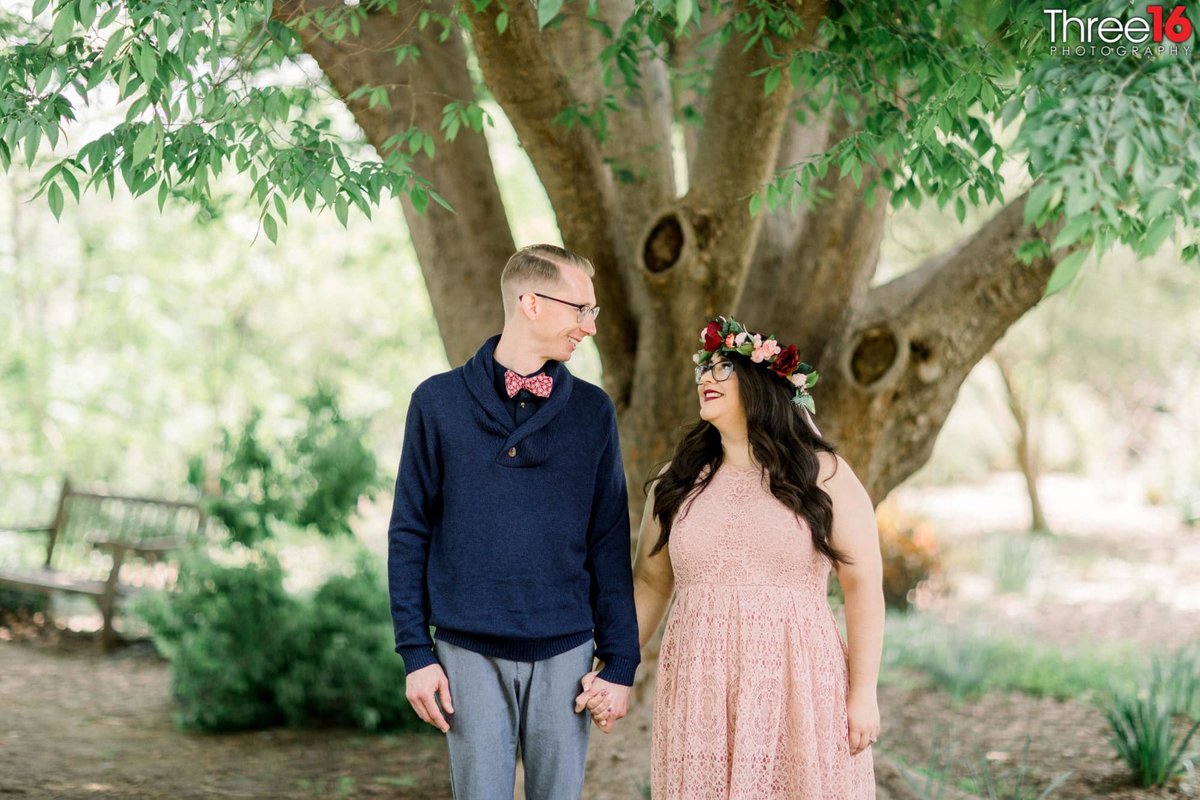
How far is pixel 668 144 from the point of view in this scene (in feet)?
16.9

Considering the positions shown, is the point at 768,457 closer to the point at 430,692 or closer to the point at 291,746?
the point at 430,692

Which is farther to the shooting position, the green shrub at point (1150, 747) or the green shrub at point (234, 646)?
the green shrub at point (234, 646)

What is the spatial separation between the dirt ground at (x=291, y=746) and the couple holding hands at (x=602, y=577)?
171cm

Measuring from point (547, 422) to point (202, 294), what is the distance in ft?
35.0

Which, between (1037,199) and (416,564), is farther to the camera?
(416,564)

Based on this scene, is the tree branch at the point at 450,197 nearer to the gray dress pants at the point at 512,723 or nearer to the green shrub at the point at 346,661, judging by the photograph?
the gray dress pants at the point at 512,723

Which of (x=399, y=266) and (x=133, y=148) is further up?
(x=399, y=266)

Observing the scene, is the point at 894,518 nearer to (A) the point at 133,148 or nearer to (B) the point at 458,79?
(B) the point at 458,79

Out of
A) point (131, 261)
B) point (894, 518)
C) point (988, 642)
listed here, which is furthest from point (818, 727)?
point (131, 261)

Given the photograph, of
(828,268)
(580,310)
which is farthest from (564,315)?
(828,268)

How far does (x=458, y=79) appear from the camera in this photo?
468 centimetres

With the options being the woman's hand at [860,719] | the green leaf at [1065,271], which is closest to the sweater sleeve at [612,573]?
the woman's hand at [860,719]

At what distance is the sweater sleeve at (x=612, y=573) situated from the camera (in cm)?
285

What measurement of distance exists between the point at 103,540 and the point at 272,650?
11.4 ft
